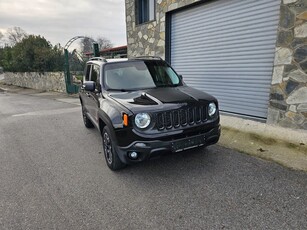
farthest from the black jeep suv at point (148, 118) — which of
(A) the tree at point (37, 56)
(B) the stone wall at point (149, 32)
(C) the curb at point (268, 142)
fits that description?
(A) the tree at point (37, 56)

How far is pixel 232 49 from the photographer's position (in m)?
6.02

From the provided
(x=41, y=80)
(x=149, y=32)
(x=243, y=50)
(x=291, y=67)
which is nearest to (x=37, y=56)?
(x=41, y=80)

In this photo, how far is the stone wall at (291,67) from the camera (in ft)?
14.4

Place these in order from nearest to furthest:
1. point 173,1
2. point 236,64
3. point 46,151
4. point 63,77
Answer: point 46,151, point 236,64, point 173,1, point 63,77

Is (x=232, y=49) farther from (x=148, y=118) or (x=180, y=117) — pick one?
(x=148, y=118)

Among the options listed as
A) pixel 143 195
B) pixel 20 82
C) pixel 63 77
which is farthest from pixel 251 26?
pixel 20 82

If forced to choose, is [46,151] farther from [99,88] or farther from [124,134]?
[124,134]

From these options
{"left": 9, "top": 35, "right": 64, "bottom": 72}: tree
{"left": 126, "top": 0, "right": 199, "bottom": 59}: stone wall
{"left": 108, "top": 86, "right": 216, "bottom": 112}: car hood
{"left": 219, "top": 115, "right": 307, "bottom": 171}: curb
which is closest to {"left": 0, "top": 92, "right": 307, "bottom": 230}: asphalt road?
{"left": 219, "top": 115, "right": 307, "bottom": 171}: curb

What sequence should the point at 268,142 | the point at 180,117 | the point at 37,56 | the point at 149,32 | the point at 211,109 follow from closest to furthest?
the point at 180,117, the point at 211,109, the point at 268,142, the point at 149,32, the point at 37,56

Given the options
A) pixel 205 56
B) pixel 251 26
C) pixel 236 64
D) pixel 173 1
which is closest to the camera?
pixel 251 26

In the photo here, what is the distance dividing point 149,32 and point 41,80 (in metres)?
14.4

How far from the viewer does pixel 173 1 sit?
7602 mm

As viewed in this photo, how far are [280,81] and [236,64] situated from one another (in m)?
1.41

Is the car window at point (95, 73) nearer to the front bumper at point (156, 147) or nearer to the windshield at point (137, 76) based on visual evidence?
the windshield at point (137, 76)
